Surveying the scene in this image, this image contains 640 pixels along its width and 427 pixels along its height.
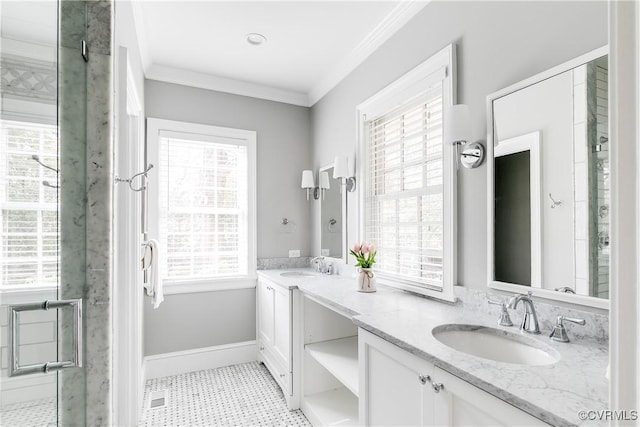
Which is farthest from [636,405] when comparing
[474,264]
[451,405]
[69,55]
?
[69,55]

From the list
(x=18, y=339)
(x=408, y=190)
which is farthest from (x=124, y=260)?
(x=408, y=190)

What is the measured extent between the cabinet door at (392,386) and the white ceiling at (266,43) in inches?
78.3

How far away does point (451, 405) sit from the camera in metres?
1.05

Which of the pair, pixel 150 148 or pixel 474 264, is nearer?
pixel 474 264

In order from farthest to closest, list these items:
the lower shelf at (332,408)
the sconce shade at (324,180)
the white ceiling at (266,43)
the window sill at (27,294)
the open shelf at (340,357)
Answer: the sconce shade at (324,180), the white ceiling at (266,43), the lower shelf at (332,408), the open shelf at (340,357), the window sill at (27,294)

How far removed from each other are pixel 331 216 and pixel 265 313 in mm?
1087

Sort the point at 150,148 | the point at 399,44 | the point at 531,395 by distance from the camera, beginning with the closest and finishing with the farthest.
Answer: the point at 531,395 < the point at 399,44 < the point at 150,148

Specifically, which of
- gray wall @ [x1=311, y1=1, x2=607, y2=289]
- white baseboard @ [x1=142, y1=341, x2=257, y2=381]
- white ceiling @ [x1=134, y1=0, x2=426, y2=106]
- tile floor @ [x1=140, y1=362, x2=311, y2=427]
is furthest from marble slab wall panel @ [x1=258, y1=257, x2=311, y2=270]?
gray wall @ [x1=311, y1=1, x2=607, y2=289]

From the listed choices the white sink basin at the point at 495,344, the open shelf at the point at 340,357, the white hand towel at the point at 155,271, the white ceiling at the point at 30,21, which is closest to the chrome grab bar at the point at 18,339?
the white ceiling at the point at 30,21

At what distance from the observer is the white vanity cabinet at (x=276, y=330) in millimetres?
2389

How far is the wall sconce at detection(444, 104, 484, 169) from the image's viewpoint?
1615 millimetres

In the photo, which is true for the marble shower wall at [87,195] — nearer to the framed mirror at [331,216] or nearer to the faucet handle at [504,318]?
the faucet handle at [504,318]

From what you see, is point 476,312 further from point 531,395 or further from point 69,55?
point 69,55

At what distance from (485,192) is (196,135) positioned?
258 centimetres
